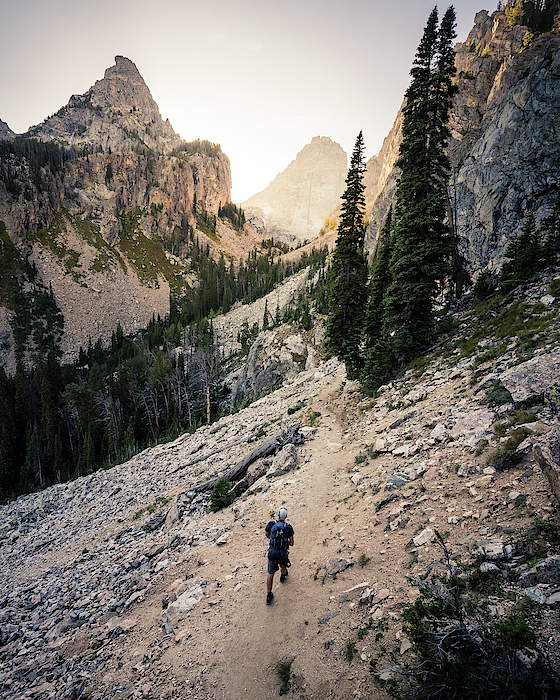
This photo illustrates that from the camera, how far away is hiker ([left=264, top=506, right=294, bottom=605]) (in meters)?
7.18

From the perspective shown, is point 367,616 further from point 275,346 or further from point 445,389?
point 275,346

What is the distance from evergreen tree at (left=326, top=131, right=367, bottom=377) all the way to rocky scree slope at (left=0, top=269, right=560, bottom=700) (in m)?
7.03

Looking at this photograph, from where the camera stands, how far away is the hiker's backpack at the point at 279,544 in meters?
7.23

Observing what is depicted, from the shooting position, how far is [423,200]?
1612 cm

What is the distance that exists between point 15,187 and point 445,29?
178425 millimetres

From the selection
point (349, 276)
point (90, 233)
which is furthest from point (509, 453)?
point (90, 233)

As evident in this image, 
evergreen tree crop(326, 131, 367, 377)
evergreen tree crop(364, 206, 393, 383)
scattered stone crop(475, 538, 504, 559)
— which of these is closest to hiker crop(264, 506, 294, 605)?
scattered stone crop(475, 538, 504, 559)

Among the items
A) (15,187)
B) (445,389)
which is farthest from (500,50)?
(15,187)

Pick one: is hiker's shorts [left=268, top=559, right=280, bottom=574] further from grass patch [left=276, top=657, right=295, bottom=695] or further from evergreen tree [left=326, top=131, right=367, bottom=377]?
evergreen tree [left=326, top=131, right=367, bottom=377]

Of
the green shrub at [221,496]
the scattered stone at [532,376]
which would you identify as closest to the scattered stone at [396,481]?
the scattered stone at [532,376]

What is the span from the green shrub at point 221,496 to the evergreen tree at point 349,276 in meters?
12.4

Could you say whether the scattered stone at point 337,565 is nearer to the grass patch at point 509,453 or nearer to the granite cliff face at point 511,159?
the grass patch at point 509,453

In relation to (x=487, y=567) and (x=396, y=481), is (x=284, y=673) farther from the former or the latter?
(x=396, y=481)

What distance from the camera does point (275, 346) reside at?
183ft
